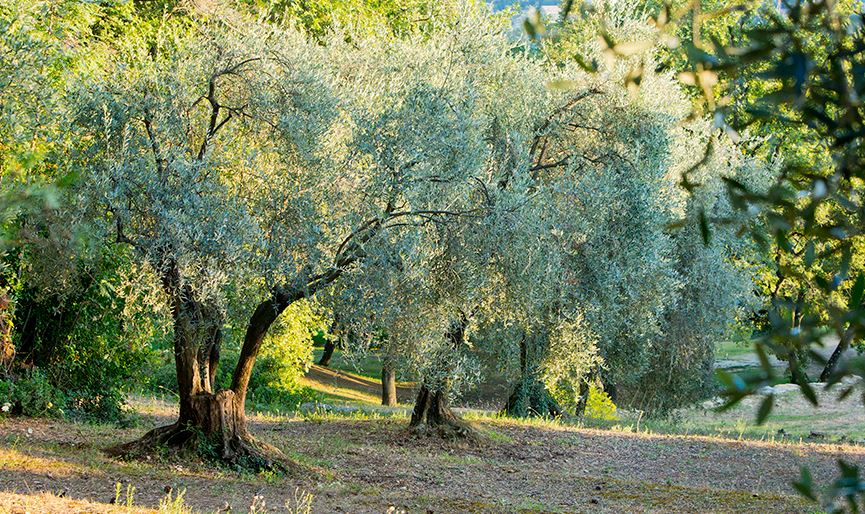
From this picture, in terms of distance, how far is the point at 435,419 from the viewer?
55.7 feet

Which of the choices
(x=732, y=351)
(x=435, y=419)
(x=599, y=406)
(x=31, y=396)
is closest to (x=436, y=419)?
(x=435, y=419)

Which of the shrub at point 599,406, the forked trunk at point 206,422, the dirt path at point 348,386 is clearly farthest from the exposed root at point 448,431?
the dirt path at point 348,386

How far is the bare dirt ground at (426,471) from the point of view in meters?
10.4

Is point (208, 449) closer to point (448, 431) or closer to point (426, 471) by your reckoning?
point (426, 471)

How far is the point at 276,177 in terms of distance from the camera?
11.8 m

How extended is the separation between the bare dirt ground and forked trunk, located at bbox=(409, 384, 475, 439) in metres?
0.30

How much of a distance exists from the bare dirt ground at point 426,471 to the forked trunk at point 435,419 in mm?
302

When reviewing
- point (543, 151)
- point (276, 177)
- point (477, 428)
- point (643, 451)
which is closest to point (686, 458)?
point (643, 451)

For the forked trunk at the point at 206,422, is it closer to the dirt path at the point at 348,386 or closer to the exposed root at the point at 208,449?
the exposed root at the point at 208,449

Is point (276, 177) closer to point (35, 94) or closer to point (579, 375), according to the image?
point (35, 94)

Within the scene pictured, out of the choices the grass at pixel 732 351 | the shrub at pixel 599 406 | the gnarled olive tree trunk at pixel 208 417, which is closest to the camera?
the gnarled olive tree trunk at pixel 208 417

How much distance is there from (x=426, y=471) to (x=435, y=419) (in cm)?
306

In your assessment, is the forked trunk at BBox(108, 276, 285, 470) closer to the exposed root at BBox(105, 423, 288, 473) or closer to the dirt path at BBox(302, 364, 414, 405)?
the exposed root at BBox(105, 423, 288, 473)

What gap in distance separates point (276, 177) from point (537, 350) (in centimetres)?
797
